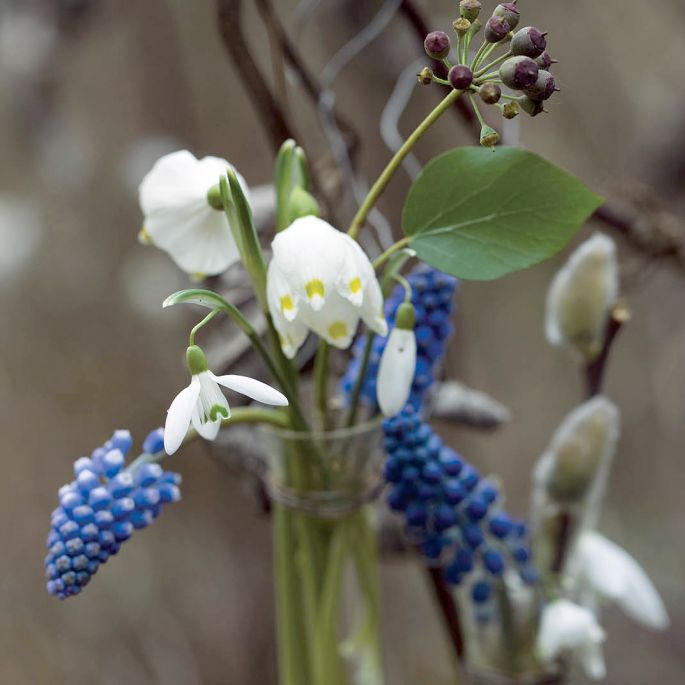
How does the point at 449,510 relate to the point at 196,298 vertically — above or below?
below

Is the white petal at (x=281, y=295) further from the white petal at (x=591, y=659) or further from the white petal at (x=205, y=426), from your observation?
the white petal at (x=591, y=659)

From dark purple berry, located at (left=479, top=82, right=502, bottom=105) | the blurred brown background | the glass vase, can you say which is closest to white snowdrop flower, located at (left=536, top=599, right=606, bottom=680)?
the glass vase

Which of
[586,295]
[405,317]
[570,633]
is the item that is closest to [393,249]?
[405,317]

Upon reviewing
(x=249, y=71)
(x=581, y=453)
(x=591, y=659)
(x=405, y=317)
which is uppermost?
(x=249, y=71)

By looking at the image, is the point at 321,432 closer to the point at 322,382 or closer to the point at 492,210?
the point at 322,382

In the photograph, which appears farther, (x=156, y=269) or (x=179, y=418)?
(x=156, y=269)

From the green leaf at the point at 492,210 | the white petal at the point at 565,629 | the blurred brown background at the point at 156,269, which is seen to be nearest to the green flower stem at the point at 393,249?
the green leaf at the point at 492,210

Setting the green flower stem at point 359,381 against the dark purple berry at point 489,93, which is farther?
the green flower stem at point 359,381

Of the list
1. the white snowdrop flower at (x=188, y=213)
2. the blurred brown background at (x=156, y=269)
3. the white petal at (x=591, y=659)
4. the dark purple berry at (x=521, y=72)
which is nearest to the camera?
the dark purple berry at (x=521, y=72)
